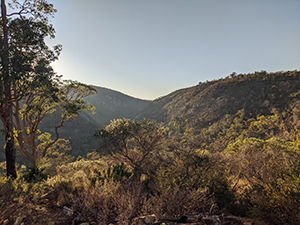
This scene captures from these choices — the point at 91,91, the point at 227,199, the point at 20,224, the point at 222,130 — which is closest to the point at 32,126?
the point at 91,91

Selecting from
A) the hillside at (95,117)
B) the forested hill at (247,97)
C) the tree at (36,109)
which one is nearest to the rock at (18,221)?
the tree at (36,109)

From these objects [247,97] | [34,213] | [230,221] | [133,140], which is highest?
[247,97]

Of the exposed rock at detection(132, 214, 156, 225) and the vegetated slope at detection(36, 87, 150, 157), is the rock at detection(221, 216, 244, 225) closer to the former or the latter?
the exposed rock at detection(132, 214, 156, 225)

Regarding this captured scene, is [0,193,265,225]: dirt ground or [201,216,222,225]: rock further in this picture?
[0,193,265,225]: dirt ground

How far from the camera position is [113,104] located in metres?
138

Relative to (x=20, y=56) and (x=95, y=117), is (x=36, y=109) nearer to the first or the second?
(x=20, y=56)

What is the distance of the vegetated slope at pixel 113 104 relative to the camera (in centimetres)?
11880

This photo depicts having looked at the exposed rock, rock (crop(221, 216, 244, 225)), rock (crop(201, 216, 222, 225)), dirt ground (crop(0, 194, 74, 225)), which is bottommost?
dirt ground (crop(0, 194, 74, 225))

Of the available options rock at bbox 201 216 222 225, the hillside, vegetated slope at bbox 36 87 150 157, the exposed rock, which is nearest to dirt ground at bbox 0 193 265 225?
rock at bbox 201 216 222 225

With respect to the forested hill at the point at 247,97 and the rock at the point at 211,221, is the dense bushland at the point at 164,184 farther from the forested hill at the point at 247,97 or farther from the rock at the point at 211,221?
the forested hill at the point at 247,97

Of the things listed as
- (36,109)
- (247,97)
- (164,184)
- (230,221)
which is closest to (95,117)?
(247,97)

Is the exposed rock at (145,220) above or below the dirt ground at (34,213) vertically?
above

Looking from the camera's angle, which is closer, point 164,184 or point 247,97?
point 164,184

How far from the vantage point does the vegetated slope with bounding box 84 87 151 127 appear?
118800 millimetres
